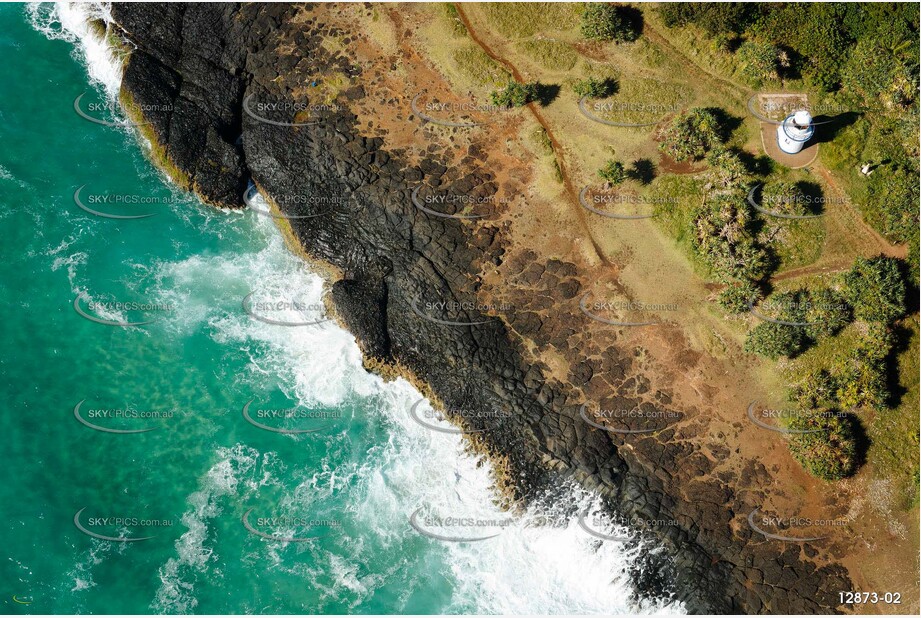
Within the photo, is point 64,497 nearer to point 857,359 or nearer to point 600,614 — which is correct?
point 600,614

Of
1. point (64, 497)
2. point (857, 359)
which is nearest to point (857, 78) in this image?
point (857, 359)

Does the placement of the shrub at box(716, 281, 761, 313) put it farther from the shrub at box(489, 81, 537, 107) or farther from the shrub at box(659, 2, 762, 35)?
the shrub at box(489, 81, 537, 107)

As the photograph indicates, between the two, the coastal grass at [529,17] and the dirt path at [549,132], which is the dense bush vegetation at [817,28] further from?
the dirt path at [549,132]

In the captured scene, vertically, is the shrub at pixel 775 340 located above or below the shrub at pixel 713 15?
below

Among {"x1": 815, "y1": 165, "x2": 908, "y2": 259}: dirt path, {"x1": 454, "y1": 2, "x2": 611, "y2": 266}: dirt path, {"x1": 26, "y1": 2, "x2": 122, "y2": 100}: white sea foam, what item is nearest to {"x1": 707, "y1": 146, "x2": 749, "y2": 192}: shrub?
{"x1": 815, "y1": 165, "x2": 908, "y2": 259}: dirt path

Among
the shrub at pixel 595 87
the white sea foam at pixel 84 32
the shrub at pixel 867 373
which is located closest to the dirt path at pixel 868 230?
the shrub at pixel 867 373
